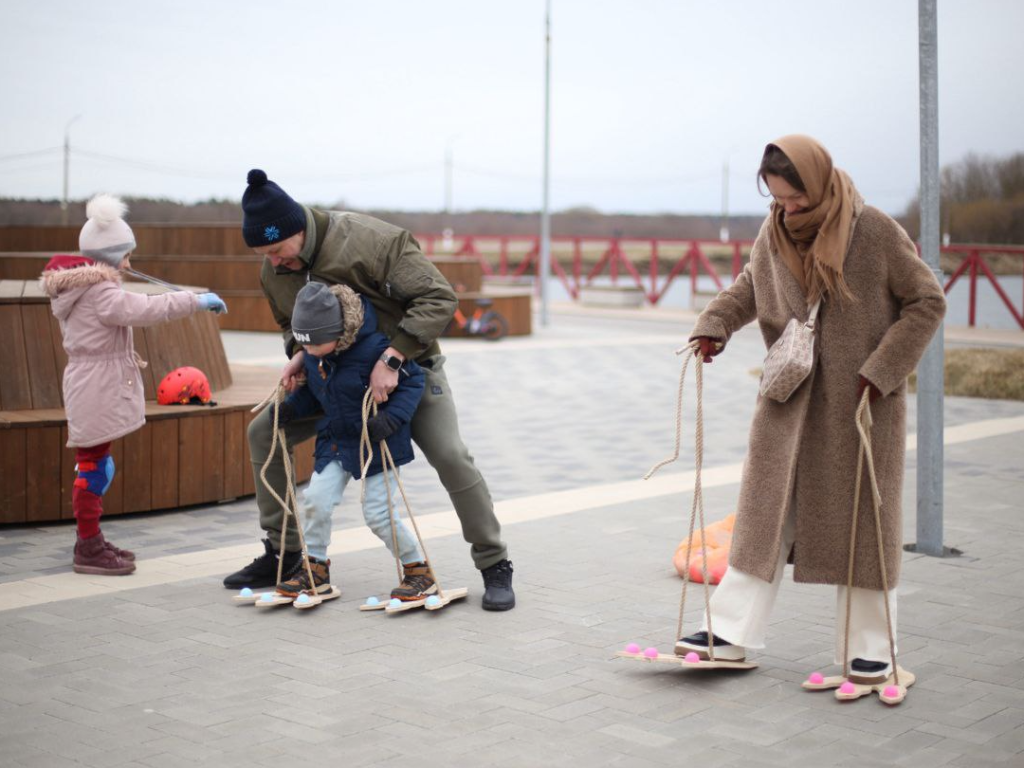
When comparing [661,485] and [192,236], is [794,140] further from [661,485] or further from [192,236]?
[192,236]

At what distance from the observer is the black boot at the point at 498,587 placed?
497 centimetres

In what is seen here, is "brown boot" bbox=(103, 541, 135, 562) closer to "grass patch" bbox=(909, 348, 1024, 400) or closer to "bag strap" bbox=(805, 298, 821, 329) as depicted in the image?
"bag strap" bbox=(805, 298, 821, 329)

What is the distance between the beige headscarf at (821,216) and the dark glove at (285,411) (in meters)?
2.05

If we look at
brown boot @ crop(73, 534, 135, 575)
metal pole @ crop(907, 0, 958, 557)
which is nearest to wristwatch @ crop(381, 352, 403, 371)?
brown boot @ crop(73, 534, 135, 575)

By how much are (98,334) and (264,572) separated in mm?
1205

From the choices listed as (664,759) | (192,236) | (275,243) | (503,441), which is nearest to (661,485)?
(503,441)

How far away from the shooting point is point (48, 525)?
21.3 ft

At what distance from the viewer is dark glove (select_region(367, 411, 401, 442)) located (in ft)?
15.5

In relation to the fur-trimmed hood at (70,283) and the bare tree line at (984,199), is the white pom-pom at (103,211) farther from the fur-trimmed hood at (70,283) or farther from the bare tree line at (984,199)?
the bare tree line at (984,199)

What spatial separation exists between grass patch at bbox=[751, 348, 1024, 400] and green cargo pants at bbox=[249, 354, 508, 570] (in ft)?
26.3

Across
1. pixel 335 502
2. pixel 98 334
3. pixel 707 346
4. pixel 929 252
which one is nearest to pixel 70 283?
pixel 98 334

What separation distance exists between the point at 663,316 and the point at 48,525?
21341 millimetres

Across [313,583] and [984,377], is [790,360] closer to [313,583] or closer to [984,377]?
[313,583]

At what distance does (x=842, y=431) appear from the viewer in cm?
402
